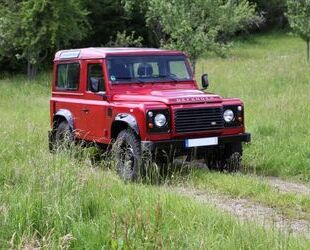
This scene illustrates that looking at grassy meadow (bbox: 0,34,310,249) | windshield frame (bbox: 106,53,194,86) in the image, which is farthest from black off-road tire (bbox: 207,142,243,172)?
windshield frame (bbox: 106,53,194,86)

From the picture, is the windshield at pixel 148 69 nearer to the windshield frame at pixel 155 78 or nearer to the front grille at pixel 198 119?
the windshield frame at pixel 155 78

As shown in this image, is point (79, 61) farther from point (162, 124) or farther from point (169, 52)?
point (162, 124)

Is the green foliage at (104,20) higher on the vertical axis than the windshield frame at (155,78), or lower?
higher

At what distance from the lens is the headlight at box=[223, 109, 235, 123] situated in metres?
9.09

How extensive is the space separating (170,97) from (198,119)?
53 centimetres

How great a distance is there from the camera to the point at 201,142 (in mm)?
8758

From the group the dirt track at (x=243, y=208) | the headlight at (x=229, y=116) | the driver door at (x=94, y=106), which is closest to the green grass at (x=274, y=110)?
the headlight at (x=229, y=116)

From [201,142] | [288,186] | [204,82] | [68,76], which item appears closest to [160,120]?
[201,142]

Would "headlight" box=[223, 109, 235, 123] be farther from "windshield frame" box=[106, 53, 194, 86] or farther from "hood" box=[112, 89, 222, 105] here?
"windshield frame" box=[106, 53, 194, 86]

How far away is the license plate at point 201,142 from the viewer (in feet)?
28.3

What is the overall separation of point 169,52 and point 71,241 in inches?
238

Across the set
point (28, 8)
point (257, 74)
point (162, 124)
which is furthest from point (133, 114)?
point (28, 8)

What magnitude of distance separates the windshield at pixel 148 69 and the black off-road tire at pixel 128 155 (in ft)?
4.19

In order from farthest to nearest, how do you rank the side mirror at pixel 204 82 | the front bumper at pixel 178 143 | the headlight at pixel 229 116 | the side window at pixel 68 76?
the side window at pixel 68 76
the side mirror at pixel 204 82
the headlight at pixel 229 116
the front bumper at pixel 178 143
